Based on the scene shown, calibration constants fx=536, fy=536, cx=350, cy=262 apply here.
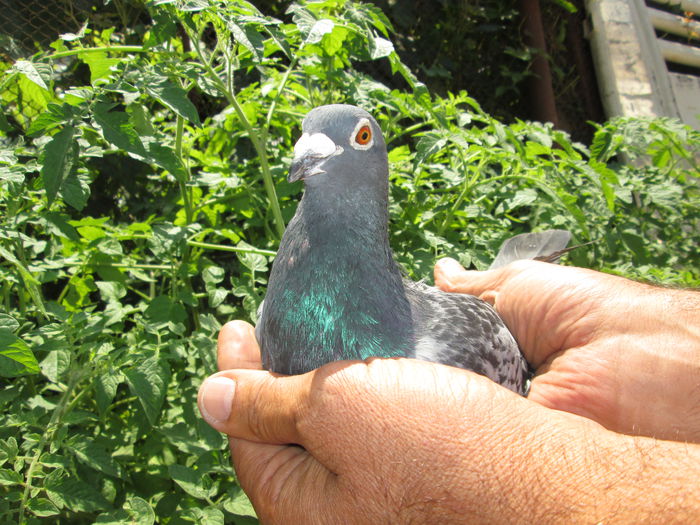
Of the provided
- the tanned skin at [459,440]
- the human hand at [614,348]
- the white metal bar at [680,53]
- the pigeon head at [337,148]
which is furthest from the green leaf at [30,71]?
the white metal bar at [680,53]

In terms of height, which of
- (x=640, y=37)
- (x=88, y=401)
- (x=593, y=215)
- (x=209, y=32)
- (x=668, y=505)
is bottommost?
(x=88, y=401)

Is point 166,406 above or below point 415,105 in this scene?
below

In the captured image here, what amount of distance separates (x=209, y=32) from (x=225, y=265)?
217 centimetres

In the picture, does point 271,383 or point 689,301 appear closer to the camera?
point 271,383

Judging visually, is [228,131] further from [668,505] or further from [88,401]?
[668,505]

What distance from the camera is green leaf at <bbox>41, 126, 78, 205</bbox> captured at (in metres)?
1.56

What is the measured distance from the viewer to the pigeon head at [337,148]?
1.64m

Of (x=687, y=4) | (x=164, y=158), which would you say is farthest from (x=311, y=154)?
(x=687, y=4)

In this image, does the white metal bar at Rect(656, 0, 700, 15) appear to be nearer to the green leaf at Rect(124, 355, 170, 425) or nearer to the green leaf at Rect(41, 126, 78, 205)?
the green leaf at Rect(41, 126, 78, 205)

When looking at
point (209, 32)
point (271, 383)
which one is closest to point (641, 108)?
point (209, 32)

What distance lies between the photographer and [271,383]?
1553 millimetres

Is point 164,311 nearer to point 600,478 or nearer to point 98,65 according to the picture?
point 98,65

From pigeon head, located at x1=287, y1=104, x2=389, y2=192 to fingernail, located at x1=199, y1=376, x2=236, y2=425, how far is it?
67 cm

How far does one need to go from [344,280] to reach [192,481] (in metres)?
0.77
